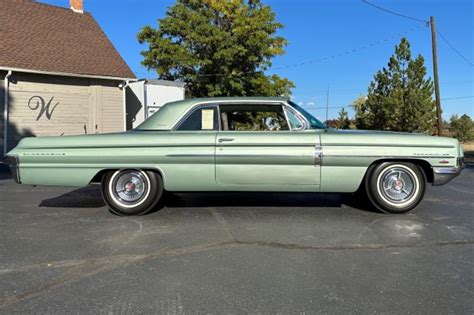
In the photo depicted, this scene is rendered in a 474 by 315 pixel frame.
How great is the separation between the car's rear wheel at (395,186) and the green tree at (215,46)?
15.4 m

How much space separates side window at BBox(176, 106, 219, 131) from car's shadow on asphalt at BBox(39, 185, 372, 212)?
1184 millimetres

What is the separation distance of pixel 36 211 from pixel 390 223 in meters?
4.60

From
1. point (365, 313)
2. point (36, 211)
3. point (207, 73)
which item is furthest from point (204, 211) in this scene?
point (207, 73)

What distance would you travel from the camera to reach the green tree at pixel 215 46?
2028 cm

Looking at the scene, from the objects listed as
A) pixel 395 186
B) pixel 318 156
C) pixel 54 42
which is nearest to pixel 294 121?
pixel 318 156

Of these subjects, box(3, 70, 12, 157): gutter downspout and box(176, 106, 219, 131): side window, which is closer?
box(176, 106, 219, 131): side window

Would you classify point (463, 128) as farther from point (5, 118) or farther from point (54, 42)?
point (5, 118)

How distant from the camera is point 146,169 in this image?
17.7 ft

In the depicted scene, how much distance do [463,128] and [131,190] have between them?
33.4 meters

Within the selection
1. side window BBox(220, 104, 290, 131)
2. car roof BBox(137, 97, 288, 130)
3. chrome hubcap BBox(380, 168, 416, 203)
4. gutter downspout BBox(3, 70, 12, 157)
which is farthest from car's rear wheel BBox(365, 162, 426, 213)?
gutter downspout BBox(3, 70, 12, 157)

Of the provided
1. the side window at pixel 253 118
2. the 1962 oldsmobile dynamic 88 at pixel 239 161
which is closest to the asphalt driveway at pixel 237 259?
the 1962 oldsmobile dynamic 88 at pixel 239 161

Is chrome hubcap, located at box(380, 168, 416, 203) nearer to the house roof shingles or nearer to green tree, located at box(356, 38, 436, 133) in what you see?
the house roof shingles

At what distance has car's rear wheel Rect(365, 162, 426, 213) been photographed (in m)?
5.38

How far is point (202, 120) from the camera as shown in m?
5.58
